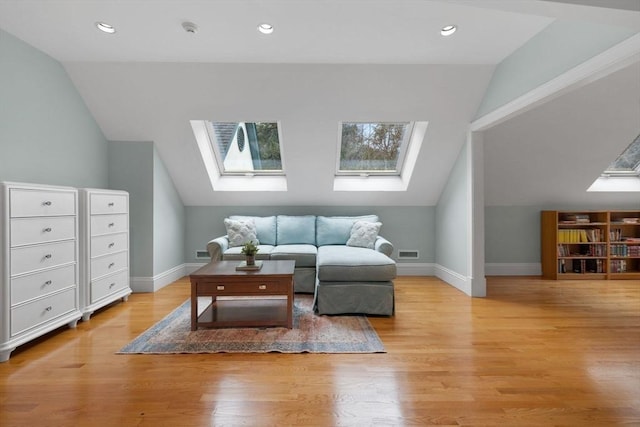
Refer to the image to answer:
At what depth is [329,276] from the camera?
324 cm

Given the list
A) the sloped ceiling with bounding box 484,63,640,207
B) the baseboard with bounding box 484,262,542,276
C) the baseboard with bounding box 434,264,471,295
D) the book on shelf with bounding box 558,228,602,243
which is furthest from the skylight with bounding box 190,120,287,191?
the book on shelf with bounding box 558,228,602,243

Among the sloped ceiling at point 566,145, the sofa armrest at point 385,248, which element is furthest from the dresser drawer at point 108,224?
the sloped ceiling at point 566,145

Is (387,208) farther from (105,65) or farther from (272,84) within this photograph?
(105,65)

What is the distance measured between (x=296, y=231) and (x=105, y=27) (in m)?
3.04

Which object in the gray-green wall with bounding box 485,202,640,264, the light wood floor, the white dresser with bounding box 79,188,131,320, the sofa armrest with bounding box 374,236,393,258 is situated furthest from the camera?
the gray-green wall with bounding box 485,202,640,264

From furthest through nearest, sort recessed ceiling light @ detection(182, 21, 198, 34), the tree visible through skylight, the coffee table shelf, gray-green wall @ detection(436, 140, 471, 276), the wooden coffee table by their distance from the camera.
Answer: the tree visible through skylight, gray-green wall @ detection(436, 140, 471, 276), the coffee table shelf, the wooden coffee table, recessed ceiling light @ detection(182, 21, 198, 34)

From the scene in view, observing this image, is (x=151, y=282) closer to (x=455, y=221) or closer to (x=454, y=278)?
(x=454, y=278)

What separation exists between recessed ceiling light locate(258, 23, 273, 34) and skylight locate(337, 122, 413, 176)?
6.11 feet

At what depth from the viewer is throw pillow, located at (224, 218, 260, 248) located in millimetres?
4457

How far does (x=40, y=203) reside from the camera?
2535 millimetres

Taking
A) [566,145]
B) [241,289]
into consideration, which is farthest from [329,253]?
[566,145]

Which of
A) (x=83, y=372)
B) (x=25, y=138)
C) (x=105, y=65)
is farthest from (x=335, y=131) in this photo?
(x=83, y=372)

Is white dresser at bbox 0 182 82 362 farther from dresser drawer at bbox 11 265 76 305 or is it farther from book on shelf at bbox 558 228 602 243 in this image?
book on shelf at bbox 558 228 602 243

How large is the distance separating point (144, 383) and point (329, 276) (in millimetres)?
1744
